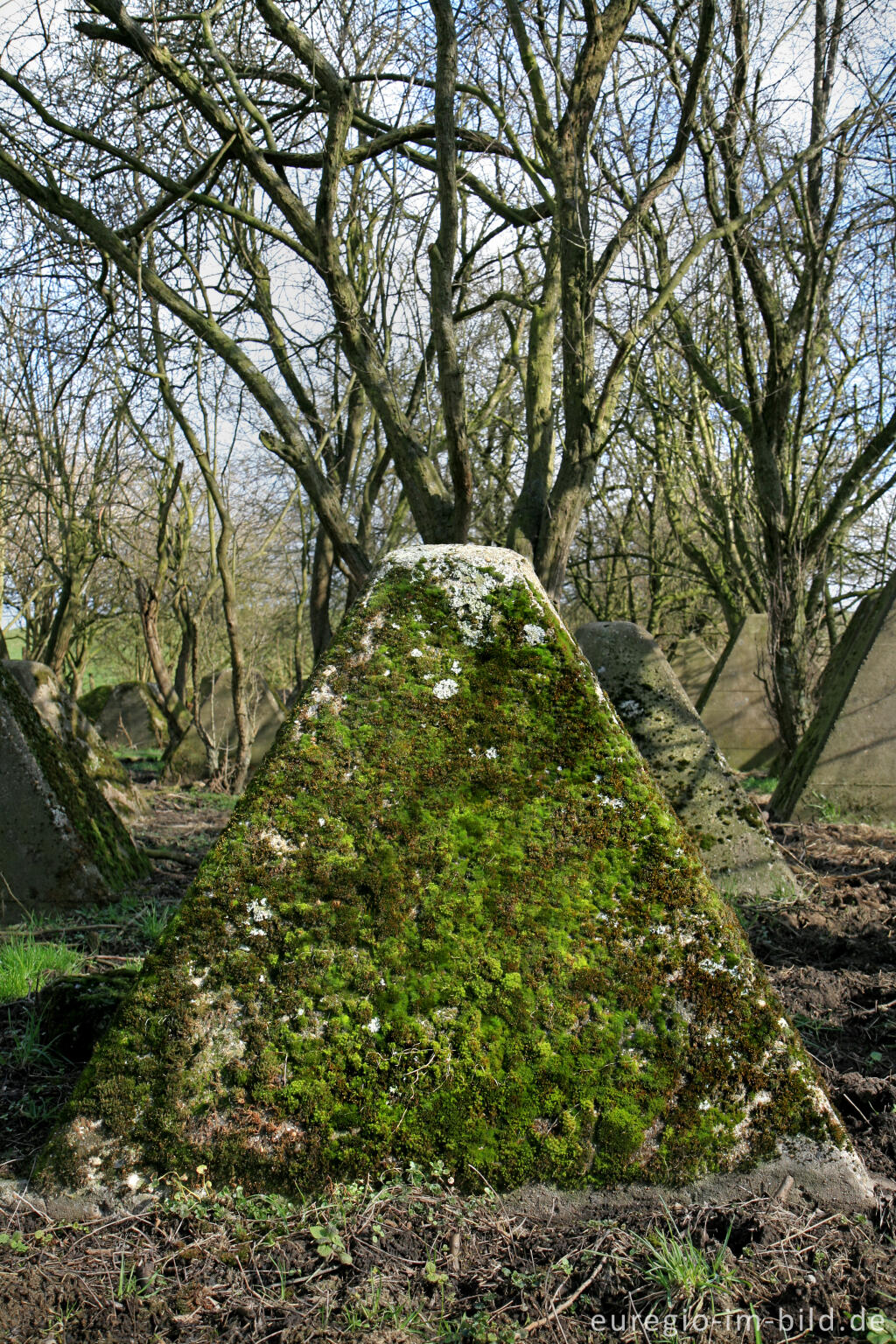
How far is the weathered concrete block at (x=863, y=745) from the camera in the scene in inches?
253

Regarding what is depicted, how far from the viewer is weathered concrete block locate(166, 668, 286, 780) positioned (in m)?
12.0

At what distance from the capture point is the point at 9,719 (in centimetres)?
488

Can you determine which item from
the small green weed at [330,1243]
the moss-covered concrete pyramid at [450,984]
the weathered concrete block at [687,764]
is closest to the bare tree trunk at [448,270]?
the weathered concrete block at [687,764]

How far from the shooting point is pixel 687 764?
482cm

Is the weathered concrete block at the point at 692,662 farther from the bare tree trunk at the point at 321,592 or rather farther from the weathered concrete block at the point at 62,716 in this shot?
the weathered concrete block at the point at 62,716

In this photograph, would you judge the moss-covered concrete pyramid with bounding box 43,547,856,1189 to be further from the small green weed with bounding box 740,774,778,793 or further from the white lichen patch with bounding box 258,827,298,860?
the small green weed with bounding box 740,774,778,793

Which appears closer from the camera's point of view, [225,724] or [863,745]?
[863,745]

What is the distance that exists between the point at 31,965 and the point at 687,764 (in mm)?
3367

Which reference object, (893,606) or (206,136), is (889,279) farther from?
(206,136)

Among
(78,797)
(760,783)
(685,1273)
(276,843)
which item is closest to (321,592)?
(760,783)

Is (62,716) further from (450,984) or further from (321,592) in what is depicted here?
(321,592)

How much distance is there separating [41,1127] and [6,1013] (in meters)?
0.93

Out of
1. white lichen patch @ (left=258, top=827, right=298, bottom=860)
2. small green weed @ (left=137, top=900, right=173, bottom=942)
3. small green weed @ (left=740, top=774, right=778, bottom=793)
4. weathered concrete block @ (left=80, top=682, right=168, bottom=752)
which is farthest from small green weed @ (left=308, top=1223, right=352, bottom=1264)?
weathered concrete block @ (left=80, top=682, right=168, bottom=752)

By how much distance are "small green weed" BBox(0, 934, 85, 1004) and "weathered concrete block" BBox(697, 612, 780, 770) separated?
9128 millimetres
